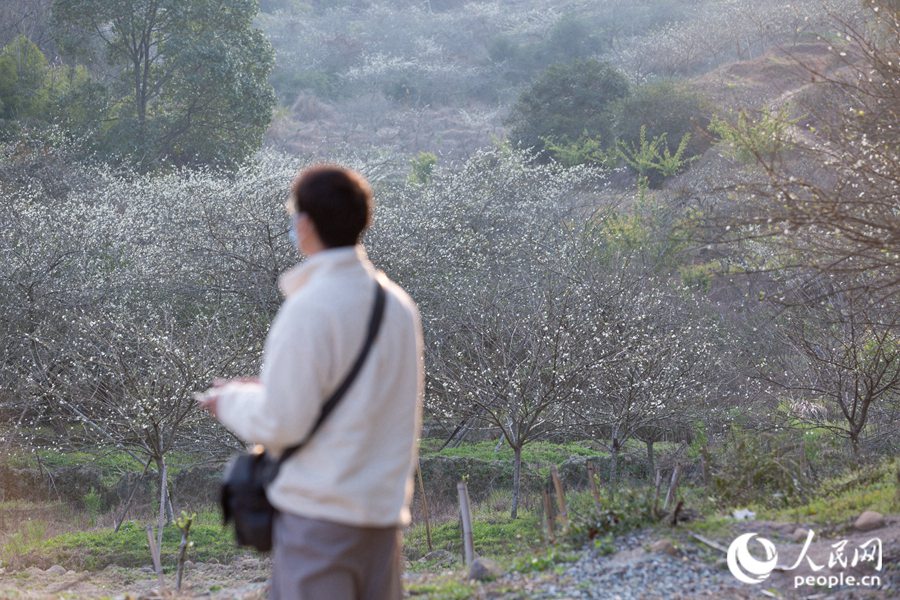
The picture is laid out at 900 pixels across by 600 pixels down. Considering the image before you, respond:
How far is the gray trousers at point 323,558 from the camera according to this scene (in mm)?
2531

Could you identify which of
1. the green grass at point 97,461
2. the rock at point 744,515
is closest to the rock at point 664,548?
the rock at point 744,515

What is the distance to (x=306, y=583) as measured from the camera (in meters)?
2.53

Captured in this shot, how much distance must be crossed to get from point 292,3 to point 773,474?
57298mm

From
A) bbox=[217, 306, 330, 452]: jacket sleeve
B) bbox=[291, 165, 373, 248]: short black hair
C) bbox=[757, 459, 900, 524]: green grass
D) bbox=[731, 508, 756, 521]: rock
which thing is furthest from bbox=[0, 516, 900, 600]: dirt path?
bbox=[291, 165, 373, 248]: short black hair

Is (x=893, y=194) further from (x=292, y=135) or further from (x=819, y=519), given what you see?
(x=292, y=135)

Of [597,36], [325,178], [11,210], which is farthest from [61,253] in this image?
[597,36]

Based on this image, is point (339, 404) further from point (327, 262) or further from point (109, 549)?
point (109, 549)

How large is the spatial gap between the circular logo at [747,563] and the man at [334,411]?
3.17 m

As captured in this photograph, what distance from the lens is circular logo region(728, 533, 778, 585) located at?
5273mm

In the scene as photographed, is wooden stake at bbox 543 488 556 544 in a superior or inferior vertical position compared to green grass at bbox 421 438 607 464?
superior

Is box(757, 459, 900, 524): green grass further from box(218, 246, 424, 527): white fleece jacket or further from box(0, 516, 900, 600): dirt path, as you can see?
box(218, 246, 424, 527): white fleece jacket

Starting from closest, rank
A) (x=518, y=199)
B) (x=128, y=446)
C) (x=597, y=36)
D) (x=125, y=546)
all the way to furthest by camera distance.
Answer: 1. (x=125, y=546)
2. (x=128, y=446)
3. (x=518, y=199)
4. (x=597, y=36)

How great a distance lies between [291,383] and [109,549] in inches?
378

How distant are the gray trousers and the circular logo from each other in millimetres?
3225
